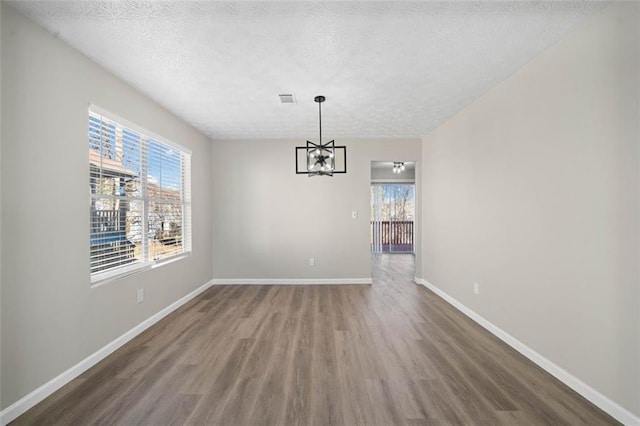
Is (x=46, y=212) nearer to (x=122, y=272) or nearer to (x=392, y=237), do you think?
(x=122, y=272)

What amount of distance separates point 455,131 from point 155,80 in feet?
12.1

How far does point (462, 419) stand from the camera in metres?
1.63

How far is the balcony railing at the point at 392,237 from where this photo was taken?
8039 millimetres

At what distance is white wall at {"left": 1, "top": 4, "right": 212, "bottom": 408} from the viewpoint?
1.67m

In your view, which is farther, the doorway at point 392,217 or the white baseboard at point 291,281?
the doorway at point 392,217

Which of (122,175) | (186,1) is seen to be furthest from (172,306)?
(186,1)

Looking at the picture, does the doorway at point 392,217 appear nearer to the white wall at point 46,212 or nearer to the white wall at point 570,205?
the white wall at point 570,205

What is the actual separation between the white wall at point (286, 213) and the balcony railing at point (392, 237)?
3360 mm

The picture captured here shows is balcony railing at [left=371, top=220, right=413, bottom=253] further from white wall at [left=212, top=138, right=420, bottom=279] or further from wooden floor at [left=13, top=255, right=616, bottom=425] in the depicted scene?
wooden floor at [left=13, top=255, right=616, bottom=425]

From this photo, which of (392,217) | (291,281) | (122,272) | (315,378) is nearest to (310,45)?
(315,378)

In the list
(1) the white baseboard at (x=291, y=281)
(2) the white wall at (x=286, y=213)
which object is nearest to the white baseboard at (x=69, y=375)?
(1) the white baseboard at (x=291, y=281)

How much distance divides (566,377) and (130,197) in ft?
13.8

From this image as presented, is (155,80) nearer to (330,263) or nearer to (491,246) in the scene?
(330,263)

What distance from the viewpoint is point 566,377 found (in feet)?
6.44
